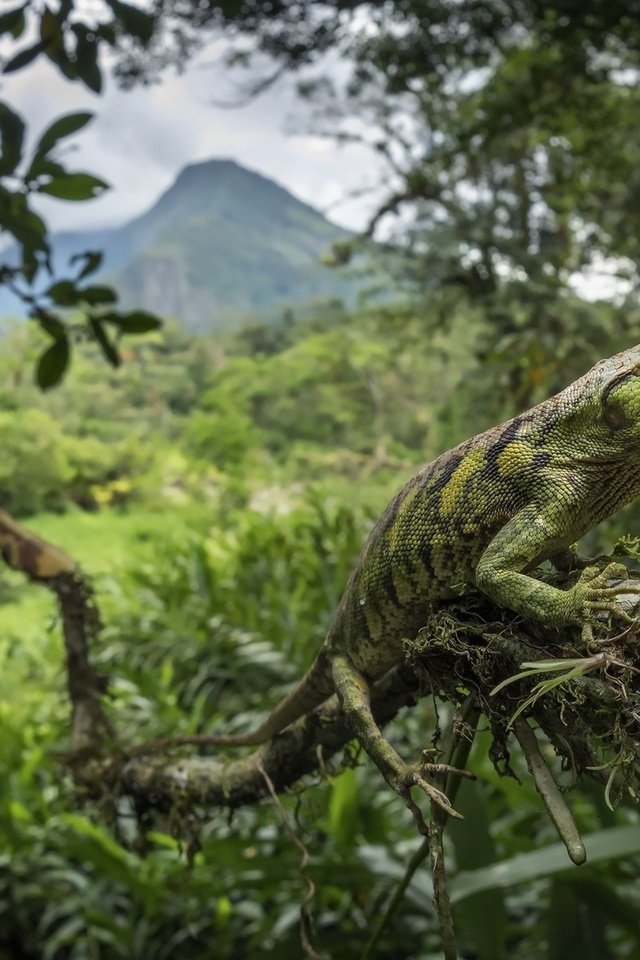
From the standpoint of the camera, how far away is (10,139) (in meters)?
1.74

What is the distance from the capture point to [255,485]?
314 inches

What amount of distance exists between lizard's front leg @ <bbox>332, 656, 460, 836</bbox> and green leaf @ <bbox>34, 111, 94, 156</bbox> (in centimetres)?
122

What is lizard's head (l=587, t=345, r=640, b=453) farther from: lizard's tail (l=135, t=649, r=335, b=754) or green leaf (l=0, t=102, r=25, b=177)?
green leaf (l=0, t=102, r=25, b=177)

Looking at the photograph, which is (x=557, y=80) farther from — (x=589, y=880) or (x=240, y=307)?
(x=240, y=307)

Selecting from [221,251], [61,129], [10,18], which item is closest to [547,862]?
[61,129]

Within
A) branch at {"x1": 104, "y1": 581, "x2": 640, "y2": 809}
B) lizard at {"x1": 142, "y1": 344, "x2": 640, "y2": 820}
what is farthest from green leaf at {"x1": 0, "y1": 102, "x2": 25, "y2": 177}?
branch at {"x1": 104, "y1": 581, "x2": 640, "y2": 809}

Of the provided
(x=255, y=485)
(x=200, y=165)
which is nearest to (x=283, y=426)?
(x=255, y=485)

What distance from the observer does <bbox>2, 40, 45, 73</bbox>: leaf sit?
173 centimetres

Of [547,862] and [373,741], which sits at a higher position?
[373,741]

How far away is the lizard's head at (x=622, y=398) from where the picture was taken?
909 millimetres

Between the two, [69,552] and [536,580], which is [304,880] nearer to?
[536,580]

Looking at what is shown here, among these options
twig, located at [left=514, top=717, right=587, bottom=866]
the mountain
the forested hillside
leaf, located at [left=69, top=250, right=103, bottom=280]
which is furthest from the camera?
the mountain

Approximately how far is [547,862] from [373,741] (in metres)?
0.82

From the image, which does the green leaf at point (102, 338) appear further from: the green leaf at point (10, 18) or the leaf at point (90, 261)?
the green leaf at point (10, 18)
